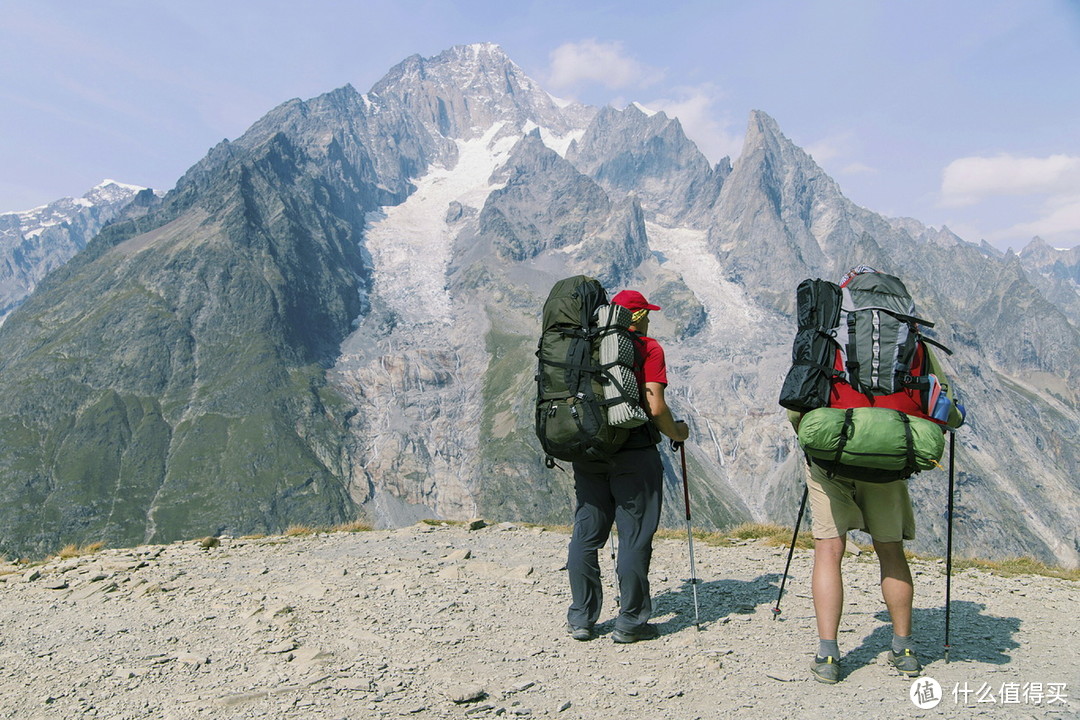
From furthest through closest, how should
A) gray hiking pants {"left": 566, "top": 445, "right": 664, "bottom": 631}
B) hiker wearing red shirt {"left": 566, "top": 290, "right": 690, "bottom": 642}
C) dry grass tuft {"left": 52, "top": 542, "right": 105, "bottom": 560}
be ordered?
dry grass tuft {"left": 52, "top": 542, "right": 105, "bottom": 560}, gray hiking pants {"left": 566, "top": 445, "right": 664, "bottom": 631}, hiker wearing red shirt {"left": 566, "top": 290, "right": 690, "bottom": 642}

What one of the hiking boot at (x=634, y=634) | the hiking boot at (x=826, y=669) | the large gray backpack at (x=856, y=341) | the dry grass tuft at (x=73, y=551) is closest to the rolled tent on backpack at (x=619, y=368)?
the large gray backpack at (x=856, y=341)

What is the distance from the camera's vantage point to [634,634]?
852 centimetres

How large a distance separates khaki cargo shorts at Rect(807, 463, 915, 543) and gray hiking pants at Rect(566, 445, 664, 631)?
187 centimetres

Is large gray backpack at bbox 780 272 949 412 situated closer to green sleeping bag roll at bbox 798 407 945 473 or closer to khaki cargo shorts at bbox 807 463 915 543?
green sleeping bag roll at bbox 798 407 945 473

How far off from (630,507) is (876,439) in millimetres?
2990

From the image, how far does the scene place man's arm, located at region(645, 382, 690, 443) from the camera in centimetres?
825

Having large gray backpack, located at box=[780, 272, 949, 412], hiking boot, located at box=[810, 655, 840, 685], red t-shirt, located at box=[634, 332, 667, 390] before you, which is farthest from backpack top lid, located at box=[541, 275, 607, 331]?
hiking boot, located at box=[810, 655, 840, 685]

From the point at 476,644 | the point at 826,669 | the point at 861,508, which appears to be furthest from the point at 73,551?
the point at 861,508

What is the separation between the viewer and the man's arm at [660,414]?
8.25 metres

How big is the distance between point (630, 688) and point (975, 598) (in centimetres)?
669

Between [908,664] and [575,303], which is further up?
[575,303]

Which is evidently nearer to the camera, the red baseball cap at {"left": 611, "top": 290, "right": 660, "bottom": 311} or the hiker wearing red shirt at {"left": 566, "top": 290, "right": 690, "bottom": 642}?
the hiker wearing red shirt at {"left": 566, "top": 290, "right": 690, "bottom": 642}

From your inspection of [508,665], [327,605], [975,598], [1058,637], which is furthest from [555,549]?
[1058,637]

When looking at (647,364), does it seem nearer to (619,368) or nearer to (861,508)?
(619,368)
